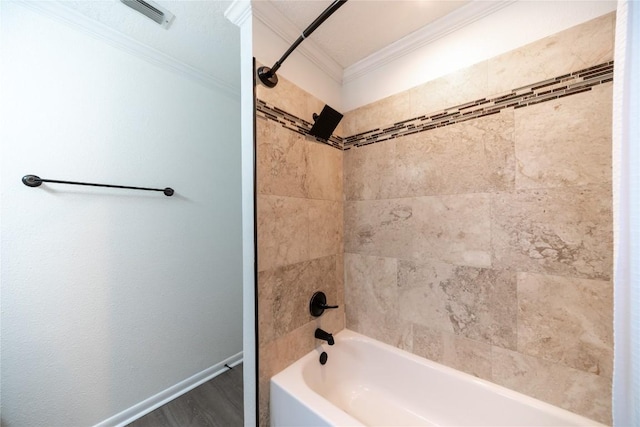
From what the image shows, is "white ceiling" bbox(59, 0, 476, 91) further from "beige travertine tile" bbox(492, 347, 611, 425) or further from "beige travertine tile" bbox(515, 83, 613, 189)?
"beige travertine tile" bbox(492, 347, 611, 425)

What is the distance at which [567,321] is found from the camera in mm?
917

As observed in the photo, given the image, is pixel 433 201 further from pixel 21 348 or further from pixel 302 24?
pixel 21 348

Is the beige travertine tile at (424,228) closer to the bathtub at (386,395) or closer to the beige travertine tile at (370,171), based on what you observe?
the beige travertine tile at (370,171)

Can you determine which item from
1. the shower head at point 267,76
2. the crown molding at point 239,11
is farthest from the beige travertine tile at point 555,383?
the crown molding at point 239,11

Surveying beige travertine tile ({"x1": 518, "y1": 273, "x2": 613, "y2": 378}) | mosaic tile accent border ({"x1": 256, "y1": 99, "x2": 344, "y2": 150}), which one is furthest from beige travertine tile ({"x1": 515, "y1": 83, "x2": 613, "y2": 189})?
mosaic tile accent border ({"x1": 256, "y1": 99, "x2": 344, "y2": 150})

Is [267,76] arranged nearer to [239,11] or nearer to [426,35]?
[239,11]

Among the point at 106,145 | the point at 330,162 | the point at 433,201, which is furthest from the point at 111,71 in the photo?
the point at 433,201

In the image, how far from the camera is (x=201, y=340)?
175cm

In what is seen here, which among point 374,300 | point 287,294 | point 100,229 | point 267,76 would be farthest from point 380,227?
point 100,229

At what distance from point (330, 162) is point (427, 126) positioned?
0.61 m

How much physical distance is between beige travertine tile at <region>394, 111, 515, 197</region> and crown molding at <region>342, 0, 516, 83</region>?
1.72ft

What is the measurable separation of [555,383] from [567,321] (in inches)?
11.2

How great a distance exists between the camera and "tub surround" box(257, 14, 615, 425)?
2.90ft

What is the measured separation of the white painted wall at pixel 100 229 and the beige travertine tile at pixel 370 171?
1.11 m
